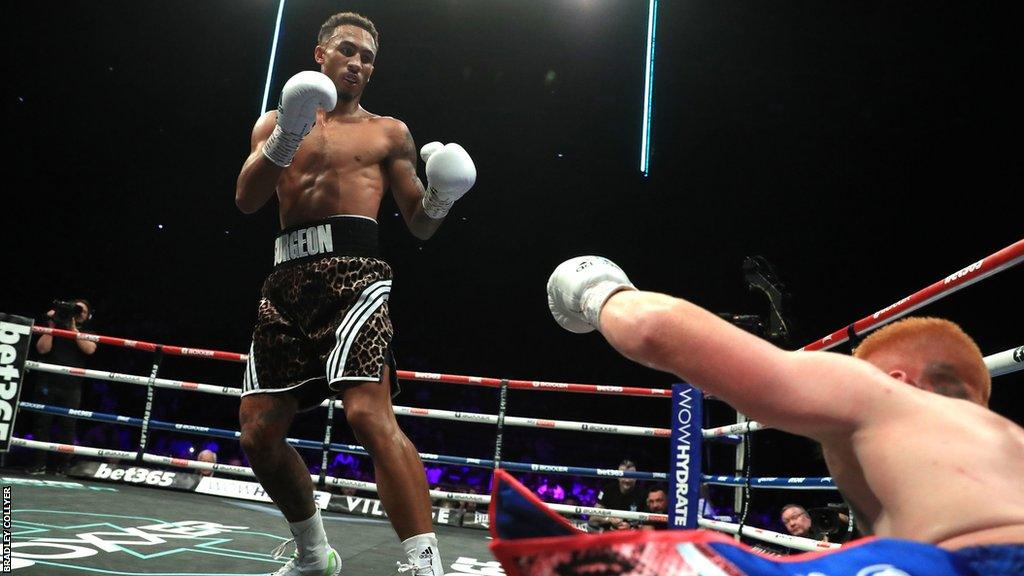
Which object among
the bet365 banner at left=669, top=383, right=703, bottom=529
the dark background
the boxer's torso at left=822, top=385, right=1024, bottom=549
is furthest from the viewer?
the dark background

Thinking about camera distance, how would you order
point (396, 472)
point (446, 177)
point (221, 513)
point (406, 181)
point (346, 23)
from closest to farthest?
1. point (396, 472)
2. point (446, 177)
3. point (406, 181)
4. point (346, 23)
5. point (221, 513)

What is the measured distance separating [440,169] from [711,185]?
8124mm

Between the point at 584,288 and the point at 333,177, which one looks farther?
the point at 333,177

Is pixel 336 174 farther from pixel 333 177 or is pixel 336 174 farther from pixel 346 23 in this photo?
pixel 346 23

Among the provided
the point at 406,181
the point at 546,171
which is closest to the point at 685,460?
the point at 406,181

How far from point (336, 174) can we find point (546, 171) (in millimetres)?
7765

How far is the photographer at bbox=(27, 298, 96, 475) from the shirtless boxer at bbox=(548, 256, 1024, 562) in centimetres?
504

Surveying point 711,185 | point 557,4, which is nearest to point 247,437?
point 557,4

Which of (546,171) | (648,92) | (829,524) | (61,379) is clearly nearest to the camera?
(829,524)

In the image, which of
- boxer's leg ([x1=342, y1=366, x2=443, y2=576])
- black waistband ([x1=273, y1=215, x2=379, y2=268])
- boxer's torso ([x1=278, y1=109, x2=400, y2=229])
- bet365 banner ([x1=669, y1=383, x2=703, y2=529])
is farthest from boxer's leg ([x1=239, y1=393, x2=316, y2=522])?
bet365 banner ([x1=669, y1=383, x2=703, y2=529])

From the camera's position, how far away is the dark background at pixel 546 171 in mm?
8055

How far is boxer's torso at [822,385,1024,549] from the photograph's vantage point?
686 millimetres

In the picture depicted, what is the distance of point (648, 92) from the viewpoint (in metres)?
8.98

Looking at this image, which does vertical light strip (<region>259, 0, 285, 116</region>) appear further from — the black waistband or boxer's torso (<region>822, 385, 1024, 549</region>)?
boxer's torso (<region>822, 385, 1024, 549</region>)
